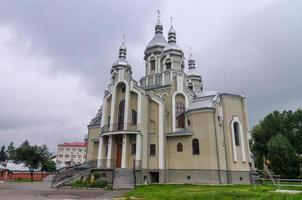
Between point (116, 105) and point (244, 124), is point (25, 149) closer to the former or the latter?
point (116, 105)

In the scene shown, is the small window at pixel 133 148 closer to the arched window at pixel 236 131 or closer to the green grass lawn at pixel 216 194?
the green grass lawn at pixel 216 194

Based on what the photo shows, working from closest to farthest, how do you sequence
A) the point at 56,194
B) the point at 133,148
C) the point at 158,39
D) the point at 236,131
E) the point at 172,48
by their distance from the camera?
the point at 56,194
the point at 133,148
the point at 236,131
the point at 172,48
the point at 158,39

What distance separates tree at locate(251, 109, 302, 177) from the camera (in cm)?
3388

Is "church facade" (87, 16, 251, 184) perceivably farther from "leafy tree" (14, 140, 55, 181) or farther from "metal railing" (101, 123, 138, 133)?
"leafy tree" (14, 140, 55, 181)

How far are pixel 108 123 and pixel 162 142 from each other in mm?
6815

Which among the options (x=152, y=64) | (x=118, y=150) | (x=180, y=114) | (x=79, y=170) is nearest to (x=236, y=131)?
(x=180, y=114)

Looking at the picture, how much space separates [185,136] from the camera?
2553 centimetres

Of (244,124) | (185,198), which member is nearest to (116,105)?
(244,124)

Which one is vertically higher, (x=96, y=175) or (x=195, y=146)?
(x=195, y=146)

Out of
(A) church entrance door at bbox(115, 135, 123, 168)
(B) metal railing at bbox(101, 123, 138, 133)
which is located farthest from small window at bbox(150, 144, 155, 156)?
(A) church entrance door at bbox(115, 135, 123, 168)

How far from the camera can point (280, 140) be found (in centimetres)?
3469

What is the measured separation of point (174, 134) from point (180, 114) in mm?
2913

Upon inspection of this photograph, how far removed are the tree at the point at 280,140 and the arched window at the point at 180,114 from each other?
630 inches

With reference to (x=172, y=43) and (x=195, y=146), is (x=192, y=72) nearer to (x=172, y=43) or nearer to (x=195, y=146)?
(x=172, y=43)
